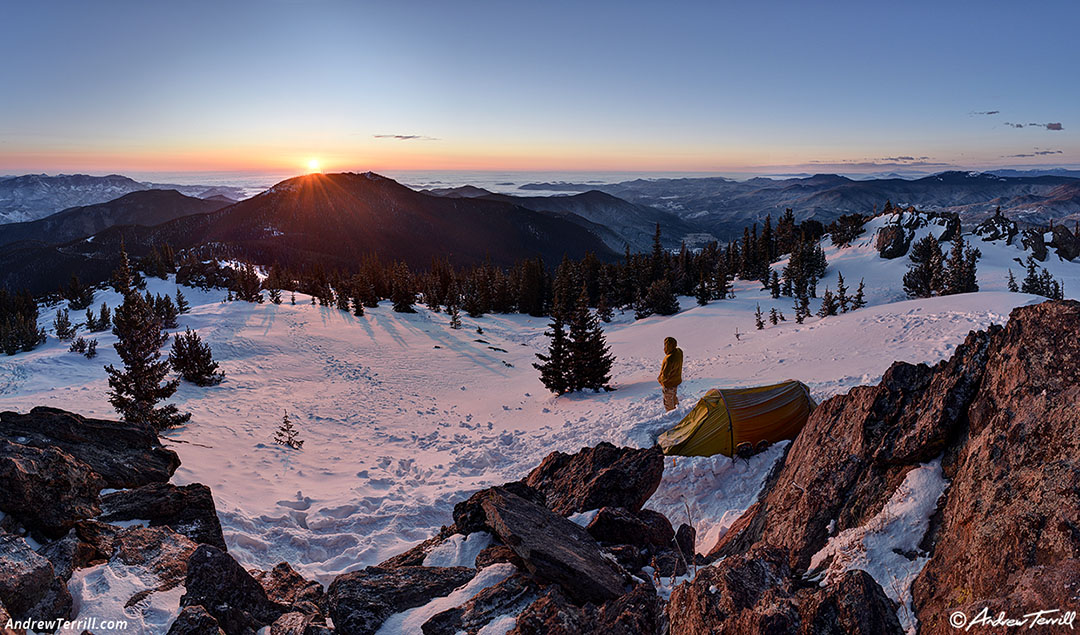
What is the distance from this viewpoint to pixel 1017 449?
3.79 metres

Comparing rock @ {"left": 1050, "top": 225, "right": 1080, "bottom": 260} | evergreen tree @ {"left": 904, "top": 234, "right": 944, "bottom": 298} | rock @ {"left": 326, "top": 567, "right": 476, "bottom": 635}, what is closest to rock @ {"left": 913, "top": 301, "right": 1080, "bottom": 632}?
rock @ {"left": 326, "top": 567, "right": 476, "bottom": 635}

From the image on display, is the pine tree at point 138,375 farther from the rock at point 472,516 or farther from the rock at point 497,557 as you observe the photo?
the rock at point 497,557

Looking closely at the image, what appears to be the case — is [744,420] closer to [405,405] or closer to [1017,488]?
[1017,488]

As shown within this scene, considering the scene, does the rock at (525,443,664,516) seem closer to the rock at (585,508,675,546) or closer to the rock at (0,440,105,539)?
the rock at (585,508,675,546)

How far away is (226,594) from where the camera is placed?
Answer: 4848mm

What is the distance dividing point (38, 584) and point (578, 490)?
242 inches

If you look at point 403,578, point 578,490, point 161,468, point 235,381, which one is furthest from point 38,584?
point 235,381

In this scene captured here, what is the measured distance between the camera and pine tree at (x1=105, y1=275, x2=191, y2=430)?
1159 cm

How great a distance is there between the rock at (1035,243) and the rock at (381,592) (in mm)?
57347

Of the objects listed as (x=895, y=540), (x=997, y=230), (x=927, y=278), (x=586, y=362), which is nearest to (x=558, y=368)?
(x=586, y=362)

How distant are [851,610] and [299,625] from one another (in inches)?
194

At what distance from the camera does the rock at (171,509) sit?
6090mm

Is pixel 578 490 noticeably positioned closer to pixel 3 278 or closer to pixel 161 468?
pixel 161 468

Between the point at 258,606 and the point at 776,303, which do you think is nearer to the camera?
the point at 258,606
